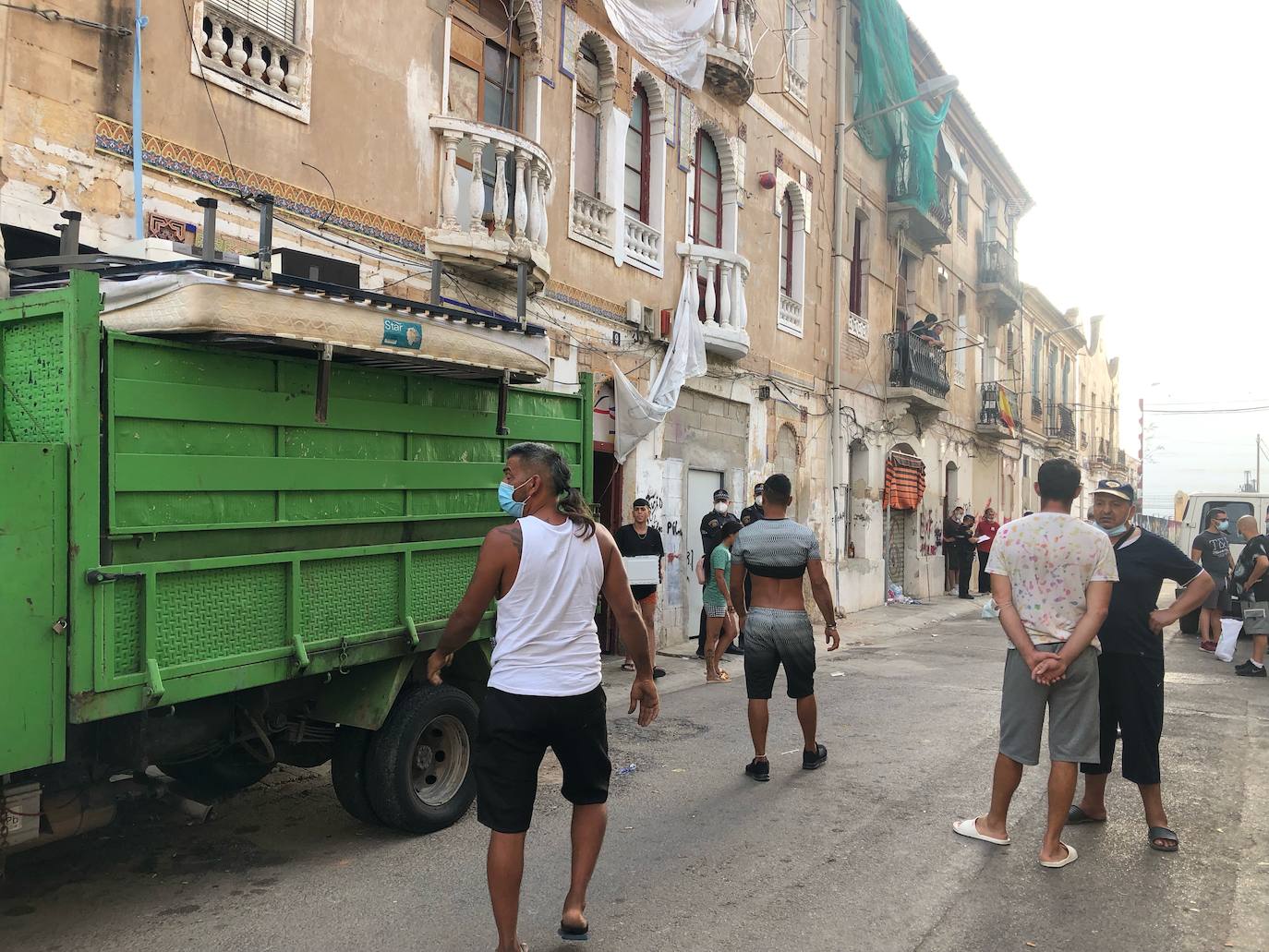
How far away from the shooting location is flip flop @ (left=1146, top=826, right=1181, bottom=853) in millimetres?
4812

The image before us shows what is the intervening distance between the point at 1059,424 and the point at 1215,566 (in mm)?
26089

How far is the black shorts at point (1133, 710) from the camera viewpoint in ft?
16.2

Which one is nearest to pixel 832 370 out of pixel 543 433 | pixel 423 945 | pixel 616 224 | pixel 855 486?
pixel 855 486

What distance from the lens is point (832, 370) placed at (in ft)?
57.5

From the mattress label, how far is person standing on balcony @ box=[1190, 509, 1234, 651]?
1097 centimetres

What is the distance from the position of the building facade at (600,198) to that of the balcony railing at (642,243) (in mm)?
37

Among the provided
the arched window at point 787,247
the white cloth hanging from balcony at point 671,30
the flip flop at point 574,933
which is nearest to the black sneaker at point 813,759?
the flip flop at point 574,933

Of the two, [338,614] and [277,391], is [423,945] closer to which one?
[338,614]

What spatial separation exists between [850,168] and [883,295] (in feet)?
9.69

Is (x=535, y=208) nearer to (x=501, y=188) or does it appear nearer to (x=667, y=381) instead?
(x=501, y=188)

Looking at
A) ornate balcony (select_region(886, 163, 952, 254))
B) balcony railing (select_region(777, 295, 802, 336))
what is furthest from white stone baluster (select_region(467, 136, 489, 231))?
ornate balcony (select_region(886, 163, 952, 254))

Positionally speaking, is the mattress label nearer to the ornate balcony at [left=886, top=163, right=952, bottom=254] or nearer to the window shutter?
the window shutter

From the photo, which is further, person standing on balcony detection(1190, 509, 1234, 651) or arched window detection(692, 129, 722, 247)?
arched window detection(692, 129, 722, 247)

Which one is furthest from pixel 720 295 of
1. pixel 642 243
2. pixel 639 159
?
pixel 639 159
